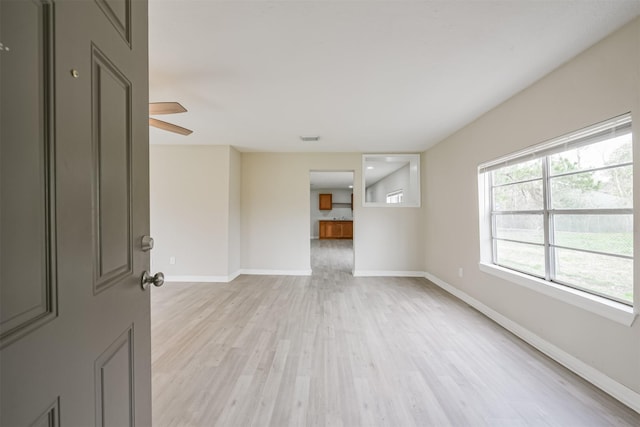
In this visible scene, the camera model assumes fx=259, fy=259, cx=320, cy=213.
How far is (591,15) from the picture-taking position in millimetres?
1524

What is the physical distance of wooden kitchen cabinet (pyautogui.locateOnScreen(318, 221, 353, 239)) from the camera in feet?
36.5

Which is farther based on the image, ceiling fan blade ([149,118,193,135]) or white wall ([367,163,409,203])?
white wall ([367,163,409,203])

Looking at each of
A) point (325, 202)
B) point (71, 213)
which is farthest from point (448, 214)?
point (325, 202)

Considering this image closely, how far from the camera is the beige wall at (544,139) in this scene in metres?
1.61

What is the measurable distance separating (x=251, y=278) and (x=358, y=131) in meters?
3.09

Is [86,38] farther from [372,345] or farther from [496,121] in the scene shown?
[496,121]

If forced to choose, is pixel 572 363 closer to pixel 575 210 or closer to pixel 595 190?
pixel 575 210

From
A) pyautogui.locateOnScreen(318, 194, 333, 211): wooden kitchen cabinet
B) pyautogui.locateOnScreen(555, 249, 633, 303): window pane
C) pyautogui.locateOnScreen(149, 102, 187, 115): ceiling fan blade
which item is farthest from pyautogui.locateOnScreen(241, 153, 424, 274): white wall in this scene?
pyautogui.locateOnScreen(318, 194, 333, 211): wooden kitchen cabinet

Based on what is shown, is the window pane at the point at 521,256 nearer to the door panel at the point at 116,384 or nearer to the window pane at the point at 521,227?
the window pane at the point at 521,227

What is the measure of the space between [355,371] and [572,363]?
5.32 feet

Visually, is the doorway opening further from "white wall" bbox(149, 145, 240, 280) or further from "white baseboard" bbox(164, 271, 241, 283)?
"white baseboard" bbox(164, 271, 241, 283)

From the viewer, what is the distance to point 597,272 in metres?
1.90

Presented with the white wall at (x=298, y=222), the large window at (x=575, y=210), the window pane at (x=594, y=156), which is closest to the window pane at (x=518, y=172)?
the large window at (x=575, y=210)

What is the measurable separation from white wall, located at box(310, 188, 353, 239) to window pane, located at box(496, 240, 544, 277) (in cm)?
891
